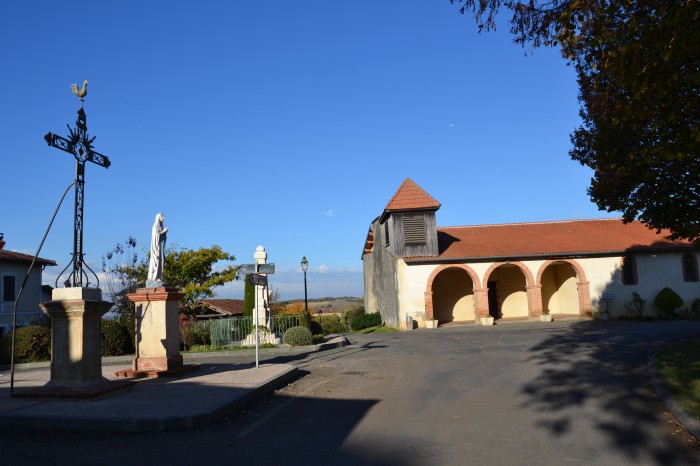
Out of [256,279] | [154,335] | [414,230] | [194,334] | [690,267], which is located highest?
[414,230]

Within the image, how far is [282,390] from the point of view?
10375 mm

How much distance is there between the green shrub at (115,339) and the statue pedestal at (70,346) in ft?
29.8


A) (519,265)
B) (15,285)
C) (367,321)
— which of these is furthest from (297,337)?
(15,285)

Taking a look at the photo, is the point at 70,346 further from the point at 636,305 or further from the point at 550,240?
the point at 636,305

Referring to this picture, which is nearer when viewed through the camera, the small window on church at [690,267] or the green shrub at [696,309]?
the green shrub at [696,309]

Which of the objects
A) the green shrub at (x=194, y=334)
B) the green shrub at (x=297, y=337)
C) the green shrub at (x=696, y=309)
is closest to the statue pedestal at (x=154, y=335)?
the green shrub at (x=297, y=337)

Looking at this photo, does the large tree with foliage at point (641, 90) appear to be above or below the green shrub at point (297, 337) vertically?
above

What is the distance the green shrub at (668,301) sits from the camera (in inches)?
1082

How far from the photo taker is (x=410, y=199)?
30.3 meters

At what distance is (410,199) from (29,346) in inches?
771

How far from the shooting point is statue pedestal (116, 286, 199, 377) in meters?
11.6

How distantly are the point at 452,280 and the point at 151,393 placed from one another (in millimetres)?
24033

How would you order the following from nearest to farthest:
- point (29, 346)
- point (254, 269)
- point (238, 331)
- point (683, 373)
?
point (683, 373)
point (254, 269)
point (29, 346)
point (238, 331)

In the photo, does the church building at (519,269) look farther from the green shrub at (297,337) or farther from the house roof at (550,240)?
the green shrub at (297,337)
